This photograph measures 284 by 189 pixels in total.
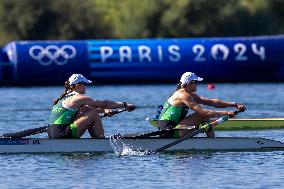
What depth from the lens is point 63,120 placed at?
24859 millimetres

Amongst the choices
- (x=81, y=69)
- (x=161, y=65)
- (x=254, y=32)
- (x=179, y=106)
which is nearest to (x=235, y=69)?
(x=161, y=65)

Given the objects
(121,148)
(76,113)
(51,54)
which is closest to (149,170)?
(121,148)

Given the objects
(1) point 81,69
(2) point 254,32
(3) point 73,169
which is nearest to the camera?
(3) point 73,169

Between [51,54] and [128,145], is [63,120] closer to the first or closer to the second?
[128,145]

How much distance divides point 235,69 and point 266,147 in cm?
3989

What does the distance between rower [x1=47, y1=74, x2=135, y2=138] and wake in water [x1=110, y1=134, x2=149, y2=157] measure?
0.57 metres

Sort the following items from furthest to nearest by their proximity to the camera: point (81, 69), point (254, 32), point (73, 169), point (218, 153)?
1. point (254, 32)
2. point (81, 69)
3. point (218, 153)
4. point (73, 169)

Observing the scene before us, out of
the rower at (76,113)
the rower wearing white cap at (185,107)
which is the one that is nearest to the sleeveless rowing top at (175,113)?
the rower wearing white cap at (185,107)

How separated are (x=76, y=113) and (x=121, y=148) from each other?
1330mm

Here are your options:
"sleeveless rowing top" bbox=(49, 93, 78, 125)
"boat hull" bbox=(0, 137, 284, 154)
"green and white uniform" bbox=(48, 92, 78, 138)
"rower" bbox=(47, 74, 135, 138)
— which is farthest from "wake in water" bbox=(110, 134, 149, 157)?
"sleeveless rowing top" bbox=(49, 93, 78, 125)

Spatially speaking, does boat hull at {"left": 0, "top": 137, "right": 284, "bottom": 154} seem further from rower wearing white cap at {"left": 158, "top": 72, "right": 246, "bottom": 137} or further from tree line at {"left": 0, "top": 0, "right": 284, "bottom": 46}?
tree line at {"left": 0, "top": 0, "right": 284, "bottom": 46}

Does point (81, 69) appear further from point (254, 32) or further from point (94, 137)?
point (94, 137)

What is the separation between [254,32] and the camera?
85750 mm

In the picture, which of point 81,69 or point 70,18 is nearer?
point 81,69
